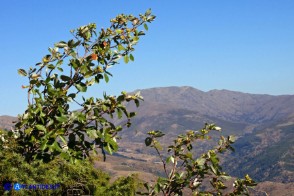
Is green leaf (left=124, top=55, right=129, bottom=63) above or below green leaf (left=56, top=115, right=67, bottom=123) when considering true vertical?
above

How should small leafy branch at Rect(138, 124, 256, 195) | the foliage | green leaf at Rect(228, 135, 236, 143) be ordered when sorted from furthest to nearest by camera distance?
the foliage, green leaf at Rect(228, 135, 236, 143), small leafy branch at Rect(138, 124, 256, 195)

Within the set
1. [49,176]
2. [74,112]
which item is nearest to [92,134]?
[74,112]

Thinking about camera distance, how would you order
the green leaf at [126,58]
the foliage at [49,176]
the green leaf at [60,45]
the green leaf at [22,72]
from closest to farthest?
the green leaf at [22,72]
the green leaf at [60,45]
the green leaf at [126,58]
the foliage at [49,176]

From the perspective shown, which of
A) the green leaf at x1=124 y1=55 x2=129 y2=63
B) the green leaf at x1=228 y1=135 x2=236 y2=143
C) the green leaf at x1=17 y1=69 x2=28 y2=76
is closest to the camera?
the green leaf at x1=17 y1=69 x2=28 y2=76

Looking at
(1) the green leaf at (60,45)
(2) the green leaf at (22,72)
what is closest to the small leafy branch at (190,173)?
(1) the green leaf at (60,45)

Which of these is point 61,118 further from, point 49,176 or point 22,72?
point 49,176

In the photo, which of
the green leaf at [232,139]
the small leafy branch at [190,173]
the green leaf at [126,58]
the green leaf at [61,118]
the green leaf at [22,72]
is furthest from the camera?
the green leaf at [232,139]

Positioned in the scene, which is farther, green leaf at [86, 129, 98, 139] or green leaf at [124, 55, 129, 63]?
green leaf at [124, 55, 129, 63]

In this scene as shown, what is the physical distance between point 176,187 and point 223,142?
1.47 meters

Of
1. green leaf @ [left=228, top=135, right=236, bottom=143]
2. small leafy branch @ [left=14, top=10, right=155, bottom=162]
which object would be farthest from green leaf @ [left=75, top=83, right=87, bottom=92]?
green leaf @ [left=228, top=135, right=236, bottom=143]

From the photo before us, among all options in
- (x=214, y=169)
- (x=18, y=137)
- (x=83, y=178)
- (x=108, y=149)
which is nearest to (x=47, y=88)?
(x=18, y=137)

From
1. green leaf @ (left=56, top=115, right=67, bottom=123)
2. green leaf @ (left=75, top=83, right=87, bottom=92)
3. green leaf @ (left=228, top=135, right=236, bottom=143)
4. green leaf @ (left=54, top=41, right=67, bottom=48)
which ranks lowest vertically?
green leaf @ (left=228, top=135, right=236, bottom=143)

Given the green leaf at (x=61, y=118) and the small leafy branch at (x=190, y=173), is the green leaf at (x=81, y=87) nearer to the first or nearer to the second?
the green leaf at (x=61, y=118)

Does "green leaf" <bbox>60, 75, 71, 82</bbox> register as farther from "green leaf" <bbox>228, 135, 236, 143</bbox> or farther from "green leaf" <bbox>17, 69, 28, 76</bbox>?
"green leaf" <bbox>228, 135, 236, 143</bbox>
